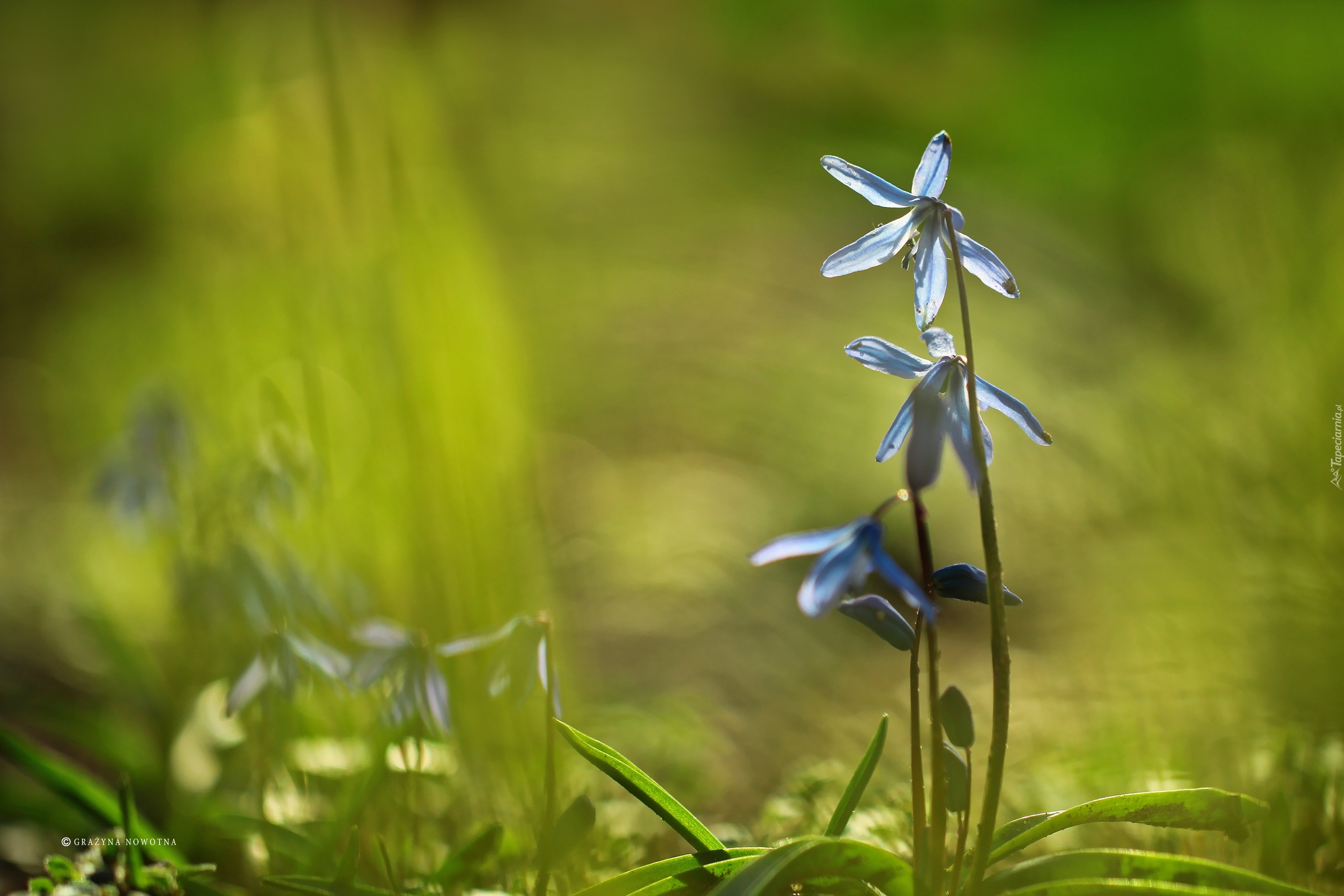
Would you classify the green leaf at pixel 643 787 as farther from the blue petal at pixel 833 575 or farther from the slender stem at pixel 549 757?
the blue petal at pixel 833 575

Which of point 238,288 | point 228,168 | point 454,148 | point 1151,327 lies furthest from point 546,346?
point 1151,327

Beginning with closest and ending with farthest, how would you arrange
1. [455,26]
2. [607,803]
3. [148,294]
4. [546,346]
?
1. [607,803]
2. [546,346]
3. [148,294]
4. [455,26]

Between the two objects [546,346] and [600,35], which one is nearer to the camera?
[546,346]

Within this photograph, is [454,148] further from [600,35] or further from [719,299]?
[600,35]

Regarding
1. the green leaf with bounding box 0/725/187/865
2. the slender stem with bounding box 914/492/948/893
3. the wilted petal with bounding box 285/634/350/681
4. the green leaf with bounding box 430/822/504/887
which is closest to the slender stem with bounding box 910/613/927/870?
the slender stem with bounding box 914/492/948/893

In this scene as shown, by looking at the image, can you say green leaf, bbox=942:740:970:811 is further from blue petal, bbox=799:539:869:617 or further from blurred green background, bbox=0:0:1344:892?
blurred green background, bbox=0:0:1344:892

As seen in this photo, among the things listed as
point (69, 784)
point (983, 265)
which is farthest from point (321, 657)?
point (983, 265)

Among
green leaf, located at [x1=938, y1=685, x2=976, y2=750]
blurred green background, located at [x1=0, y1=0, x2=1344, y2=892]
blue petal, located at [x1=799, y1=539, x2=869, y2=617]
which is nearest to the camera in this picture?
blue petal, located at [x1=799, y1=539, x2=869, y2=617]
